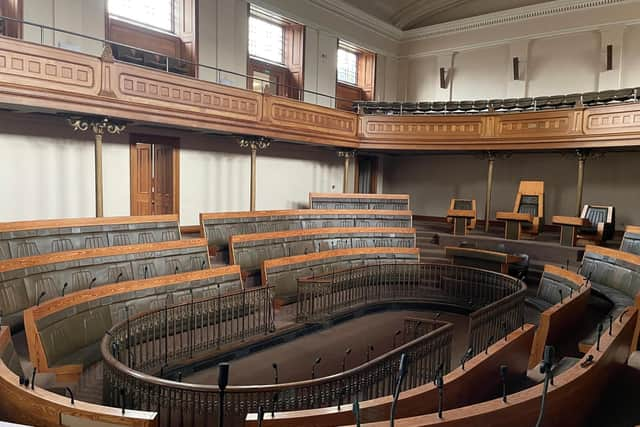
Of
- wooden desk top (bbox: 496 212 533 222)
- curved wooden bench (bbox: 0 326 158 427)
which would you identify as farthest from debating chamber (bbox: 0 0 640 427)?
wooden desk top (bbox: 496 212 533 222)

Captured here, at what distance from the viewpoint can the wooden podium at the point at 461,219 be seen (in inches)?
354

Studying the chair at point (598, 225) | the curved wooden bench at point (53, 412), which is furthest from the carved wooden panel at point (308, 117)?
the curved wooden bench at point (53, 412)

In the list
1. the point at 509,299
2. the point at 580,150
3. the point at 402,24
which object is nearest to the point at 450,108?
the point at 580,150

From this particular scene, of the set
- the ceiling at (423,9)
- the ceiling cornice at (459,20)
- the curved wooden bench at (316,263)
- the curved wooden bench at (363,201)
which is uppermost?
the ceiling at (423,9)

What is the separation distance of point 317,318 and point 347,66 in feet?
27.8

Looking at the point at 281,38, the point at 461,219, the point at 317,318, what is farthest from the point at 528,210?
the point at 281,38

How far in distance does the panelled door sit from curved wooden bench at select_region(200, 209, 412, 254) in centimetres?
160

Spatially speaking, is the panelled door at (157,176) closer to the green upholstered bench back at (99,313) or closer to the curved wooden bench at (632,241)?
the green upholstered bench back at (99,313)

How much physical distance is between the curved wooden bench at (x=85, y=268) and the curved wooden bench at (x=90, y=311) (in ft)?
1.81

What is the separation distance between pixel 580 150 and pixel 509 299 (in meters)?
5.18

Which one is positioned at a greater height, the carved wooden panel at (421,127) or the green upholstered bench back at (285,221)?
the carved wooden panel at (421,127)

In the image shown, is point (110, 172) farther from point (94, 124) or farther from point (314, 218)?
point (314, 218)

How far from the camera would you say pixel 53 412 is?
2.30 m

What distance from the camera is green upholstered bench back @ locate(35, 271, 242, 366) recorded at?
12.4ft
